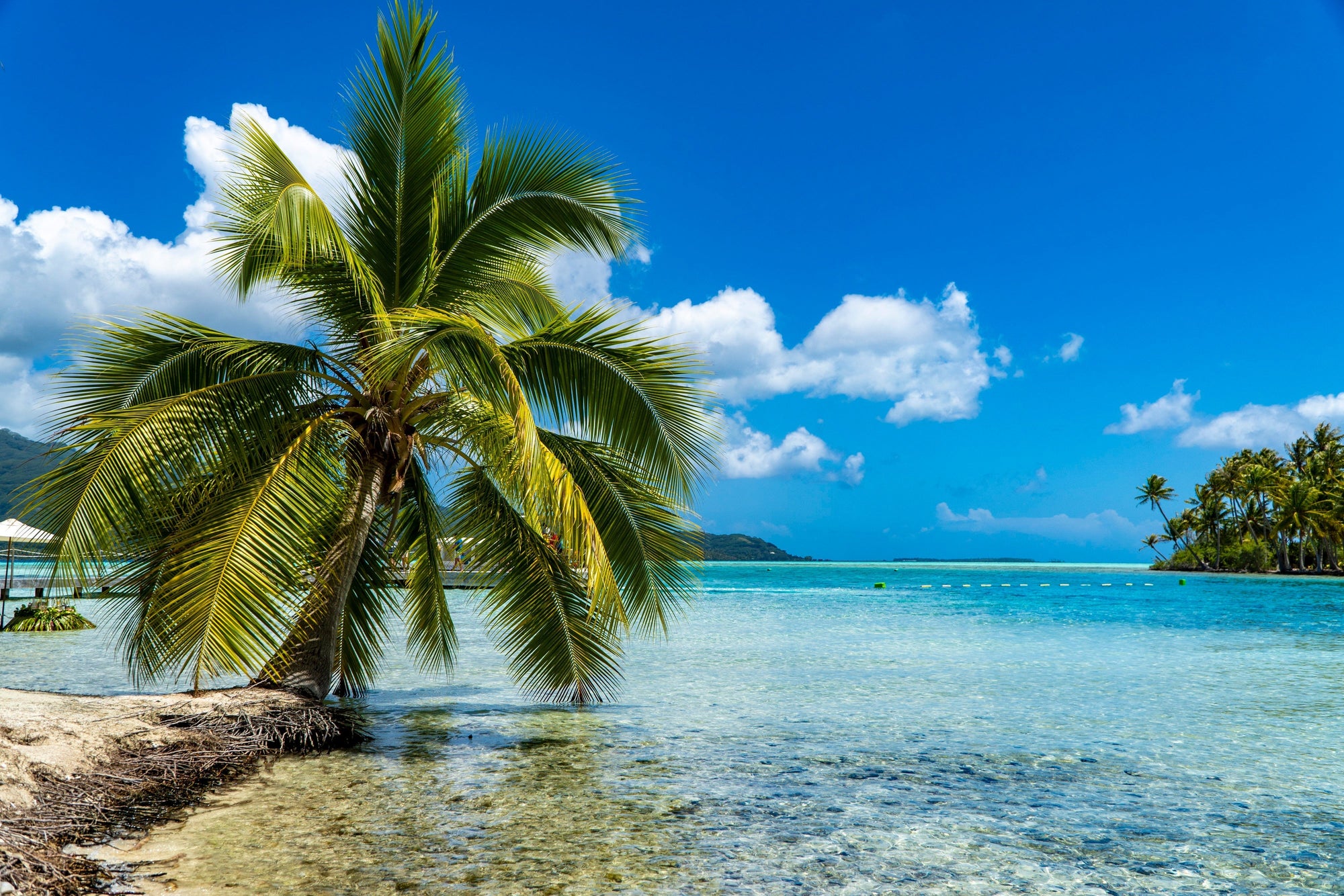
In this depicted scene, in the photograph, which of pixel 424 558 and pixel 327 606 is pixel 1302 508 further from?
pixel 327 606

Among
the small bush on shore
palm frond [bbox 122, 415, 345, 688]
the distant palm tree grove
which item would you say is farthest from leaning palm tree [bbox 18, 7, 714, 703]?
the distant palm tree grove

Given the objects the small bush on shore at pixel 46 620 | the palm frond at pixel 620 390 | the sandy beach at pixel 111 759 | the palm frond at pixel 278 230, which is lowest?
the small bush on shore at pixel 46 620

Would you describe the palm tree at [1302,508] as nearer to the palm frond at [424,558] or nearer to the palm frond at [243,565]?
the palm frond at [424,558]

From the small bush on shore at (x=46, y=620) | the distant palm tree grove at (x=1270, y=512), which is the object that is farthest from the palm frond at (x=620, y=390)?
the distant palm tree grove at (x=1270, y=512)

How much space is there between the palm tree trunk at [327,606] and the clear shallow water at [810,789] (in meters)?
0.80

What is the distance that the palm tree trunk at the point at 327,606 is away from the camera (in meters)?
6.99

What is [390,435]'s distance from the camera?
7133 millimetres

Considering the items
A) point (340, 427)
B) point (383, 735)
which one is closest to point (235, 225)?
point (340, 427)

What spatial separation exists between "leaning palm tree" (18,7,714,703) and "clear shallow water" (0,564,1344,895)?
1058 mm

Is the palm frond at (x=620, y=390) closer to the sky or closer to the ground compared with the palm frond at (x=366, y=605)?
closer to the sky

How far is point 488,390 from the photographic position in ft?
19.5

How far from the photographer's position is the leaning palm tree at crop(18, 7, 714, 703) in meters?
5.72

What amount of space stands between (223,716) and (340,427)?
236 cm

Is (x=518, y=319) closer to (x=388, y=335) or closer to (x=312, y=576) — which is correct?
(x=388, y=335)
